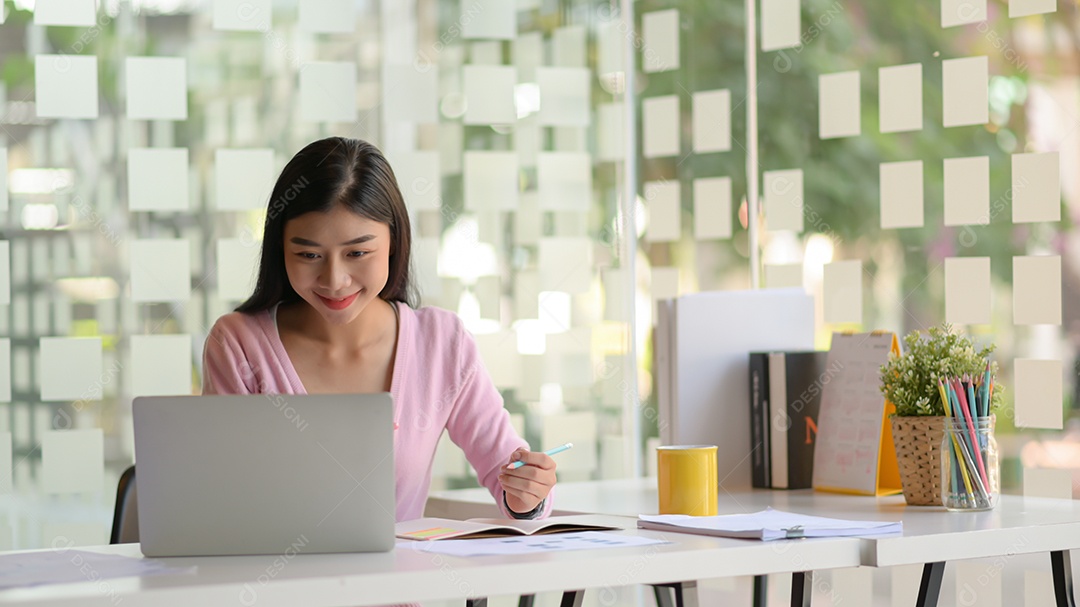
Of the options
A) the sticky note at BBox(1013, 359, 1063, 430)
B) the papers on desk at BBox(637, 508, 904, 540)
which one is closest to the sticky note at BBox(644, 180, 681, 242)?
the sticky note at BBox(1013, 359, 1063, 430)

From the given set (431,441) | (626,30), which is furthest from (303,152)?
(626,30)

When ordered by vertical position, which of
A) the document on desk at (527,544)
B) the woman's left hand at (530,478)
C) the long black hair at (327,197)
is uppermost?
the long black hair at (327,197)

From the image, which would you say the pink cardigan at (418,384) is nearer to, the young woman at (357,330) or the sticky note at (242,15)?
the young woman at (357,330)

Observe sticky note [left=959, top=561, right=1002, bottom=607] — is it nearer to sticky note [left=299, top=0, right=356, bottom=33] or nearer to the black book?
the black book

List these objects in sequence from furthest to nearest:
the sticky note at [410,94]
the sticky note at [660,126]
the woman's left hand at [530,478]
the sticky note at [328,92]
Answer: the sticky note at [660,126]
the sticky note at [410,94]
the sticky note at [328,92]
the woman's left hand at [530,478]

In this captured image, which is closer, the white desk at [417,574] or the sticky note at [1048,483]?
the white desk at [417,574]

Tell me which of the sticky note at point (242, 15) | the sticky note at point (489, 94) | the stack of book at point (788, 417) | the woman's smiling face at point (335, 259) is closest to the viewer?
the woman's smiling face at point (335, 259)

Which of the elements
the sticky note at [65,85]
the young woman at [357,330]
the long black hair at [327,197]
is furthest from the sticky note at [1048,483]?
the sticky note at [65,85]

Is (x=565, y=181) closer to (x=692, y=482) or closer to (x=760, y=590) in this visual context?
(x=760, y=590)

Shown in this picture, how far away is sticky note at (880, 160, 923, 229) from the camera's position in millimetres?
2924

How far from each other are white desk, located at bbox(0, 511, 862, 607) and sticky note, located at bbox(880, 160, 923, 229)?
4.90 ft

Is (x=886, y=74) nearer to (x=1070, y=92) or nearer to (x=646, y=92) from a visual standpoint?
(x=1070, y=92)

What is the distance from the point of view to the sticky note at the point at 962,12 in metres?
2.78

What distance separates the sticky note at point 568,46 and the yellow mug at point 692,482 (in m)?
2.15
